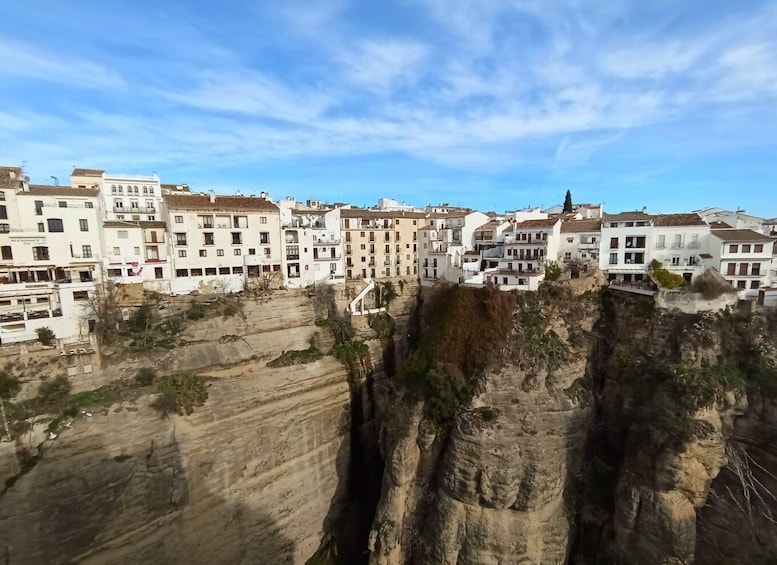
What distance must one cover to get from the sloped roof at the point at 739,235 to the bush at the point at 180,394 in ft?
93.4

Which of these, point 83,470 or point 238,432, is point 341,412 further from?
point 83,470

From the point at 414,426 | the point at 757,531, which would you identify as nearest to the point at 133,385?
the point at 414,426

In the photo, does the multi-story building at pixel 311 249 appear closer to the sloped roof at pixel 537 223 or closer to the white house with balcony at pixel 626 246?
the sloped roof at pixel 537 223

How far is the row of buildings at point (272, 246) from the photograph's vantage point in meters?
19.8

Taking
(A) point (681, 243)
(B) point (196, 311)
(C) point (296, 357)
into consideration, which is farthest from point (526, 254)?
(B) point (196, 311)

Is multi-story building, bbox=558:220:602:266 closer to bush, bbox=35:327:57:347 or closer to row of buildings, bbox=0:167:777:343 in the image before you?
row of buildings, bbox=0:167:777:343

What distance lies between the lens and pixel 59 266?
2056cm

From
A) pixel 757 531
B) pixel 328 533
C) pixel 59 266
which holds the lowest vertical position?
pixel 328 533

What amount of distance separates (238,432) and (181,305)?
8.25m

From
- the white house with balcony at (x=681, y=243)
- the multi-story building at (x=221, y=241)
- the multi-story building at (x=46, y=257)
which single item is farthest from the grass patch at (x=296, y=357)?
the white house with balcony at (x=681, y=243)

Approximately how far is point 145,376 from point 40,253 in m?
9.08

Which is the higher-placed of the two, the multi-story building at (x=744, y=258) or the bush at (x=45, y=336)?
the multi-story building at (x=744, y=258)

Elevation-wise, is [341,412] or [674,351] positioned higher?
[674,351]

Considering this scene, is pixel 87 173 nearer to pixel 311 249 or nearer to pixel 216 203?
pixel 216 203
